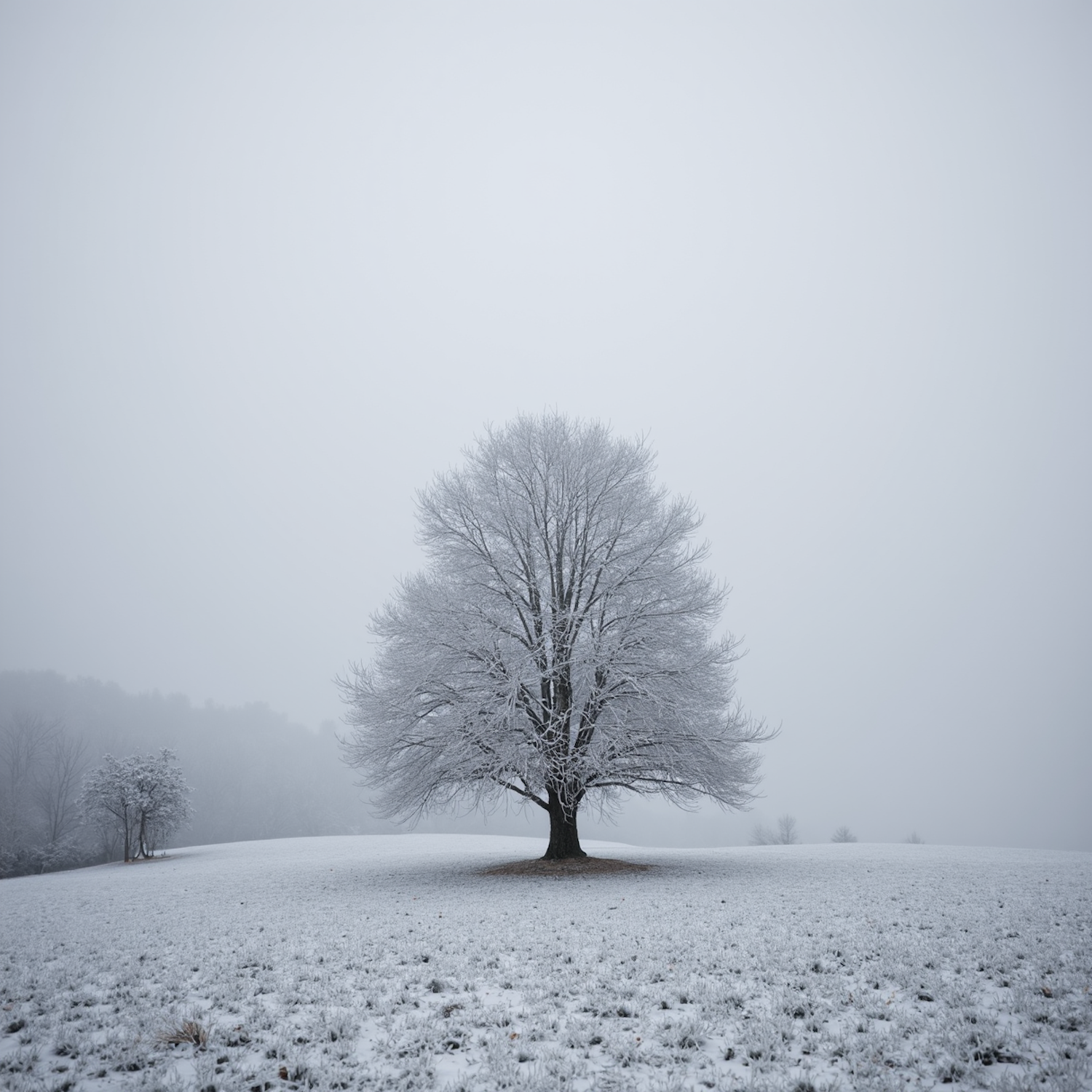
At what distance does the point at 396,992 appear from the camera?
579 cm

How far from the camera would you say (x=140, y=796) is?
31906 millimetres

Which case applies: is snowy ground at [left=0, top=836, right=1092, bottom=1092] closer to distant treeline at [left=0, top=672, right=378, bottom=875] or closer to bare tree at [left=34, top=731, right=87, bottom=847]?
distant treeline at [left=0, top=672, right=378, bottom=875]

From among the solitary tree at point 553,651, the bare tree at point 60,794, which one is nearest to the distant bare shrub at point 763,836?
the solitary tree at point 553,651

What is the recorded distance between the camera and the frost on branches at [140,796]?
3191 cm

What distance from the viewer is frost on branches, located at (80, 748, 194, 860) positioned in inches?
1256

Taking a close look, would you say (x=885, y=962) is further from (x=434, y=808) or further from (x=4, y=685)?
(x=4, y=685)

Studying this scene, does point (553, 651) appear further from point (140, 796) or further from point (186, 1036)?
point (140, 796)

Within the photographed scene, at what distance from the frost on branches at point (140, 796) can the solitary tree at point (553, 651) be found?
873 inches

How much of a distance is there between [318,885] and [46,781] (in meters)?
62.5

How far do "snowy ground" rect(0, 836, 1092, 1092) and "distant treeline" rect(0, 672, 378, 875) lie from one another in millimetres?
39740

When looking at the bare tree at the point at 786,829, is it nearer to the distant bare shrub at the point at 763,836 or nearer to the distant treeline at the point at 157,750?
the distant bare shrub at the point at 763,836

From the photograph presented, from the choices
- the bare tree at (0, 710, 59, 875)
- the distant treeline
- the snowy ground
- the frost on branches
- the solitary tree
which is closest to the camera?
the snowy ground

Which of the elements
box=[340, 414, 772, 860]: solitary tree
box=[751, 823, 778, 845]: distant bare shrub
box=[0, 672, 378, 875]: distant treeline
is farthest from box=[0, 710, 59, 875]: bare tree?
box=[751, 823, 778, 845]: distant bare shrub

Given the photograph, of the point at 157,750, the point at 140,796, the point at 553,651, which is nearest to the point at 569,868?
the point at 553,651
